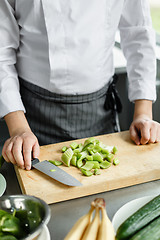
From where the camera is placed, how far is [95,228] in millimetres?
500

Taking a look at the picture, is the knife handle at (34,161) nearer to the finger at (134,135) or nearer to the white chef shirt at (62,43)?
the white chef shirt at (62,43)

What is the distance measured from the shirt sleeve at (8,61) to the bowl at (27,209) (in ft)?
1.70

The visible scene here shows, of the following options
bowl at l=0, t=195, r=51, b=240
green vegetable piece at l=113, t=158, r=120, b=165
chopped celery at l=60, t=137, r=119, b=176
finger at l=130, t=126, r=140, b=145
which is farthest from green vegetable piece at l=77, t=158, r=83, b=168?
bowl at l=0, t=195, r=51, b=240

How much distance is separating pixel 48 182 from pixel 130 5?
0.82m

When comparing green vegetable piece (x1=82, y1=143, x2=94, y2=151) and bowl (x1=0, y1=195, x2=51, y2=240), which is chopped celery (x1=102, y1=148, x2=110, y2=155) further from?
bowl (x1=0, y1=195, x2=51, y2=240)

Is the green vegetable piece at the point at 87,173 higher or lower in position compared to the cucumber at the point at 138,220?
lower

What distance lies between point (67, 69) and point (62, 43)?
0.10 metres

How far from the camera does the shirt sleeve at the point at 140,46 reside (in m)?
1.26

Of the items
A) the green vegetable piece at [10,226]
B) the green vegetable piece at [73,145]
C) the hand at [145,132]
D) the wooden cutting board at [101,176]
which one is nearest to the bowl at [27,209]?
the green vegetable piece at [10,226]

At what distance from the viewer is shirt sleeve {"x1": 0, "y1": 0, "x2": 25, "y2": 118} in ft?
3.58

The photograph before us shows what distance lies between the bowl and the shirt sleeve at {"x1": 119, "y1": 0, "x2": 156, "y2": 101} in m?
0.79

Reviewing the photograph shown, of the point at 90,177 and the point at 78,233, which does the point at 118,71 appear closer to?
the point at 90,177

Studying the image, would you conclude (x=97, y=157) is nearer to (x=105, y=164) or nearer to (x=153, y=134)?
(x=105, y=164)

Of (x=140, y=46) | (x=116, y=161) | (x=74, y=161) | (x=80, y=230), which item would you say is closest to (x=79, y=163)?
(x=74, y=161)
